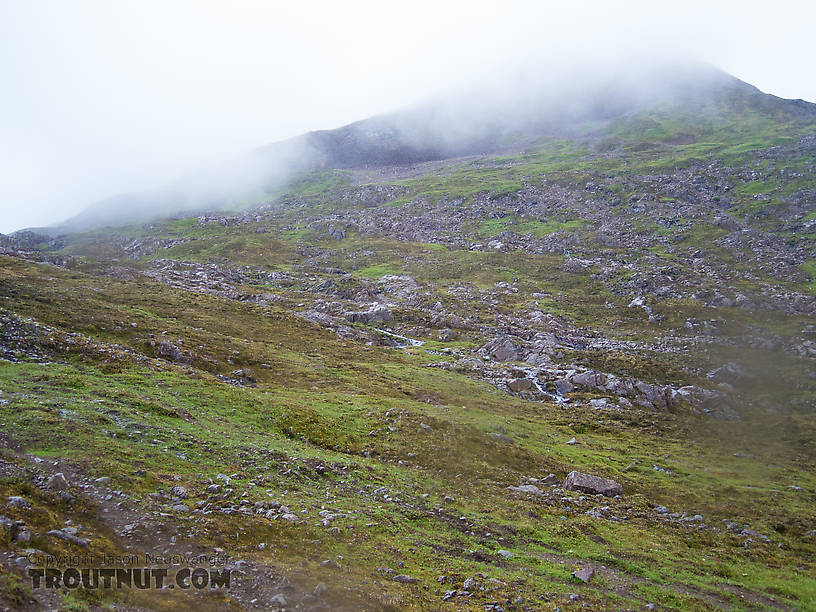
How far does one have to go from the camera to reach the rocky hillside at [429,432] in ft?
57.0

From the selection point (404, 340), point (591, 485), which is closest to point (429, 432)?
point (591, 485)

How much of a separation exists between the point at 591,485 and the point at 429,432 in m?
12.7

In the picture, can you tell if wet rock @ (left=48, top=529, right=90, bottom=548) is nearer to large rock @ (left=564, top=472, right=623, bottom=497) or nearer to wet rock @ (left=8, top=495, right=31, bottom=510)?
wet rock @ (left=8, top=495, right=31, bottom=510)

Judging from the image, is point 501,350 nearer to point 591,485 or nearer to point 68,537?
point 591,485

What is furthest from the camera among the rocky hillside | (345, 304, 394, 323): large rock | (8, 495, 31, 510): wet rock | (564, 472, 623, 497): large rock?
(345, 304, 394, 323): large rock

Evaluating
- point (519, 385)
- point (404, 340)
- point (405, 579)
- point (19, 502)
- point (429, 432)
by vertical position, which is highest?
point (19, 502)

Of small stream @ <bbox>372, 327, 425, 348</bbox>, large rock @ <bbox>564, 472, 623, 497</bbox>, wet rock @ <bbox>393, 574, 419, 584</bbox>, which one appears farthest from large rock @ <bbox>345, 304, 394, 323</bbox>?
wet rock @ <bbox>393, 574, 419, 584</bbox>

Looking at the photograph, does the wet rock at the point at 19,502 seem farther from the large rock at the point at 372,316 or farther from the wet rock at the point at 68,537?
the large rock at the point at 372,316

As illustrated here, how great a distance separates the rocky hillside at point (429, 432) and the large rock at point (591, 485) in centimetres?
18

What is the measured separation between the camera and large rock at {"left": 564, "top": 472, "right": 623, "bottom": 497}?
109 feet

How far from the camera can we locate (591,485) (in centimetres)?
3353

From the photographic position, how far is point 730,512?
31.8 meters

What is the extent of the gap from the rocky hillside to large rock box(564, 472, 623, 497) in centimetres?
18

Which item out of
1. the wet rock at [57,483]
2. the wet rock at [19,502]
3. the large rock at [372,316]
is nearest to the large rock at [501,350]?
the large rock at [372,316]
